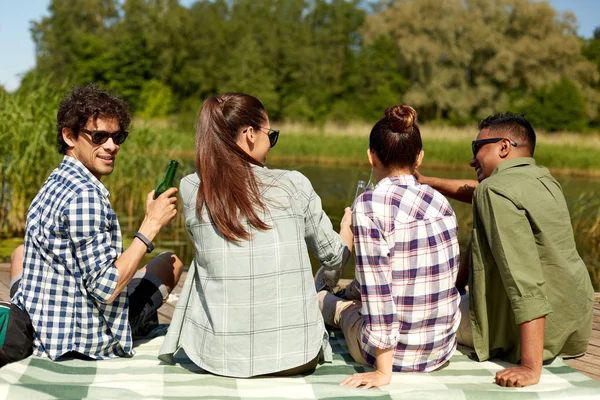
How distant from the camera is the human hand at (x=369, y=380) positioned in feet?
7.64

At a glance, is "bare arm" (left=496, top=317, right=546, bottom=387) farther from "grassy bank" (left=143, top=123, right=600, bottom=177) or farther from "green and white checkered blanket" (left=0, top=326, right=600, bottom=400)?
"grassy bank" (left=143, top=123, right=600, bottom=177)

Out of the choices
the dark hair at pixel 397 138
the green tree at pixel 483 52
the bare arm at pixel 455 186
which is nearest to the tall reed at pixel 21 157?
the bare arm at pixel 455 186

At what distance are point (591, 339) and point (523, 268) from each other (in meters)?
0.94

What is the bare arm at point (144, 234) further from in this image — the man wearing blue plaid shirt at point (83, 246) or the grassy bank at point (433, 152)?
the grassy bank at point (433, 152)

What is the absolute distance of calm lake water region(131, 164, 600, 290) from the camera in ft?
21.9

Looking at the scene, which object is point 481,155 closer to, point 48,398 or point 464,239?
point 48,398

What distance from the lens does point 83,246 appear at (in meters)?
2.37

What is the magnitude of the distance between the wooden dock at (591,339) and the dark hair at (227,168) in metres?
1.34

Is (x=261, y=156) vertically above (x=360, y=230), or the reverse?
(x=261, y=156)

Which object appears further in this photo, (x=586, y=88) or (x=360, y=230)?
(x=586, y=88)

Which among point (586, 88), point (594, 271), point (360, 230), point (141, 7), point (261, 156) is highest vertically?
point (141, 7)

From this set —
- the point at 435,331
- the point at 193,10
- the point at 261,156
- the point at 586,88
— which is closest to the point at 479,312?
the point at 435,331

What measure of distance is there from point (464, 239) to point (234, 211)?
5.61m

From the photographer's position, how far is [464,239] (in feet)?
24.7
